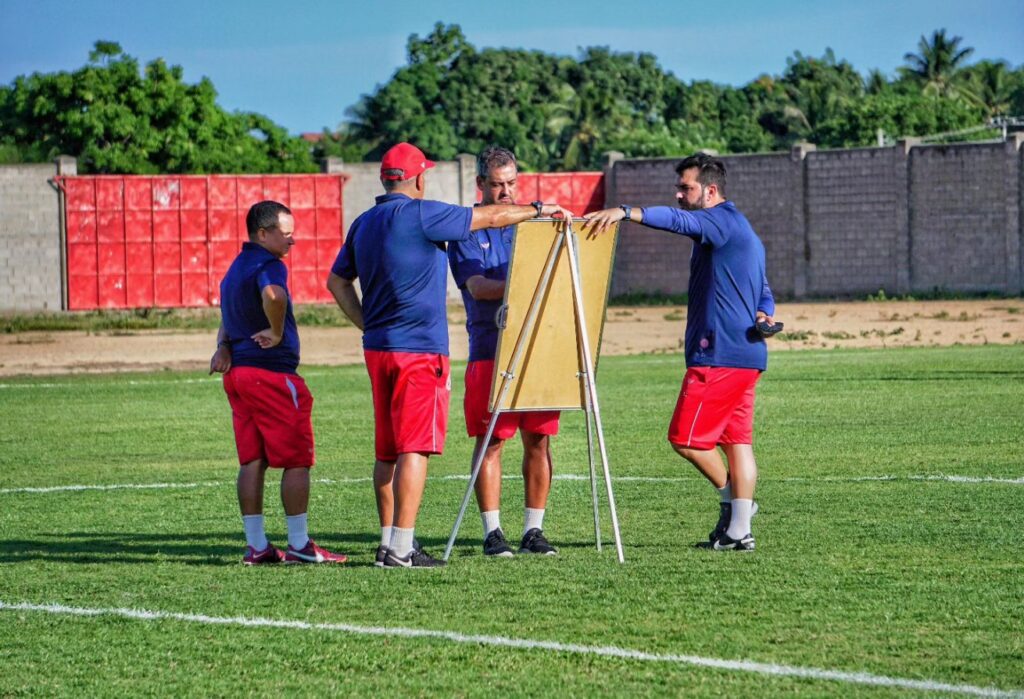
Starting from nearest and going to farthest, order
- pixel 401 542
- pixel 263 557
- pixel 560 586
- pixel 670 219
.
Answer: pixel 560 586
pixel 670 219
pixel 401 542
pixel 263 557

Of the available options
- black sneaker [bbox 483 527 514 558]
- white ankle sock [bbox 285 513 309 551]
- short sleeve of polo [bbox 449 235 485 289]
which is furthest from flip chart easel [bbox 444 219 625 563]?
white ankle sock [bbox 285 513 309 551]

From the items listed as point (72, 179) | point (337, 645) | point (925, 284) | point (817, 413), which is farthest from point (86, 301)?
point (337, 645)

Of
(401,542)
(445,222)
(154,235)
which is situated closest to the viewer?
(445,222)

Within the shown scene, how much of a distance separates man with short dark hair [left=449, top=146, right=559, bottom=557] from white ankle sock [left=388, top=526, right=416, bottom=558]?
2.11 ft

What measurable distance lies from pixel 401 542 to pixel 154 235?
3838 cm

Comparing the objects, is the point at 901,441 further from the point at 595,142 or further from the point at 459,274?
the point at 595,142

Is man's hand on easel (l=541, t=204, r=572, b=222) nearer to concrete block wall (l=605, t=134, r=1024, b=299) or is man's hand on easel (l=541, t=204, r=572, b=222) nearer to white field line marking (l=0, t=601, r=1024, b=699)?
white field line marking (l=0, t=601, r=1024, b=699)

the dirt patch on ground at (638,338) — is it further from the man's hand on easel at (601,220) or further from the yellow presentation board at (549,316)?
the man's hand on easel at (601,220)

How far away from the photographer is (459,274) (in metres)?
9.23

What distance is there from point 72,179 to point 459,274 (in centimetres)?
3821

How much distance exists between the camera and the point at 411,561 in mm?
8609

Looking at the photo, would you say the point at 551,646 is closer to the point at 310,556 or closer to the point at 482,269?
the point at 310,556

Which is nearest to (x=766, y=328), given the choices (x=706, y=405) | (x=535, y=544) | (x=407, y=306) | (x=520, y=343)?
(x=706, y=405)

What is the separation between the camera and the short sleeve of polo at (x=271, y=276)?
8.78 metres
